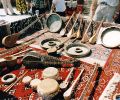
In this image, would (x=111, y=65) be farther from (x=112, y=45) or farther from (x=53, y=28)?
(x=53, y=28)

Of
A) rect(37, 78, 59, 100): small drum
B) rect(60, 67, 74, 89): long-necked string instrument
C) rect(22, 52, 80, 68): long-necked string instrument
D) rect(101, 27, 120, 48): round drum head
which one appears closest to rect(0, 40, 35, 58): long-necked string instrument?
rect(22, 52, 80, 68): long-necked string instrument

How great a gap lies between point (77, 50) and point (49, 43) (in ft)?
3.68

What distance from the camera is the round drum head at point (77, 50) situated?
20.9 feet

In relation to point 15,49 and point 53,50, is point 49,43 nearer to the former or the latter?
point 53,50

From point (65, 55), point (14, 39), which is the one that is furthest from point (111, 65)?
point (14, 39)

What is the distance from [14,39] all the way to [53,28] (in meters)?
1.80

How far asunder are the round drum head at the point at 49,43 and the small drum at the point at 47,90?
96.6 inches

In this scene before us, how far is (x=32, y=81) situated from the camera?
5.02m

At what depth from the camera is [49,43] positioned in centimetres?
720

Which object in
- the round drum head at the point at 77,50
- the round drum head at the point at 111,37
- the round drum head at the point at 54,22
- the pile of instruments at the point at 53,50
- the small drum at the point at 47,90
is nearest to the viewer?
Answer: the small drum at the point at 47,90

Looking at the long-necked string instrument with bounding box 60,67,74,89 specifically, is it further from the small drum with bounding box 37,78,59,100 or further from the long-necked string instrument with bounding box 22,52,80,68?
the long-necked string instrument with bounding box 22,52,80,68

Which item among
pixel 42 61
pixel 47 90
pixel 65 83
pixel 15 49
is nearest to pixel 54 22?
pixel 15 49

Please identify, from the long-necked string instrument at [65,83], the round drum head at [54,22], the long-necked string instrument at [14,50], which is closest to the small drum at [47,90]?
the long-necked string instrument at [65,83]

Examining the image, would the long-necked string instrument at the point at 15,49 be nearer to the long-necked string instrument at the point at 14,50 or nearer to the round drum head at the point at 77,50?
the long-necked string instrument at the point at 14,50
